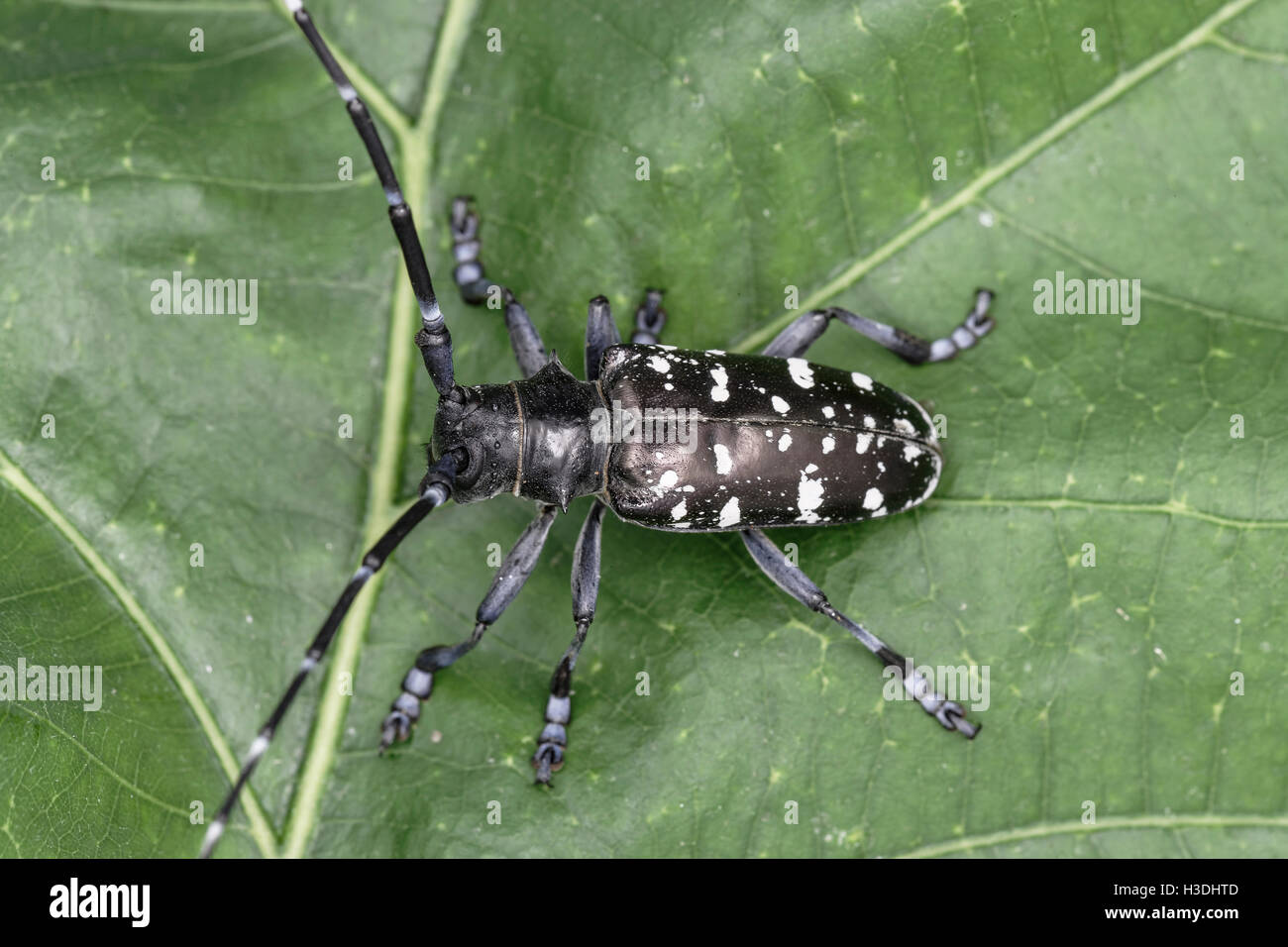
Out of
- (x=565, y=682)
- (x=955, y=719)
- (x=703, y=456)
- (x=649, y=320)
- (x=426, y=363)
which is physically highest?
(x=649, y=320)

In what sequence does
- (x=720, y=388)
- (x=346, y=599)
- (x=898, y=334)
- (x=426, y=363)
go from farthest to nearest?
(x=898, y=334)
(x=720, y=388)
(x=426, y=363)
(x=346, y=599)

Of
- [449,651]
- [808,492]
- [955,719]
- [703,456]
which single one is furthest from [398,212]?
[955,719]

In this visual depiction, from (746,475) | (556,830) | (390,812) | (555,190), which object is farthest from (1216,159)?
(390,812)

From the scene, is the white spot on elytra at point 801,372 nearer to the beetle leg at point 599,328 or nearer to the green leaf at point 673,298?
the green leaf at point 673,298

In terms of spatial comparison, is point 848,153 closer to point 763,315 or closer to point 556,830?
point 763,315

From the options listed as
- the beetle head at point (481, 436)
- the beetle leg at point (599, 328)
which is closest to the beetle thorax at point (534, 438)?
the beetle head at point (481, 436)

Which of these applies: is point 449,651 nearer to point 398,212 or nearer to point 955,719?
point 398,212

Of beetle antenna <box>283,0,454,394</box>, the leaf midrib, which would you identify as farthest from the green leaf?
beetle antenna <box>283,0,454,394</box>
